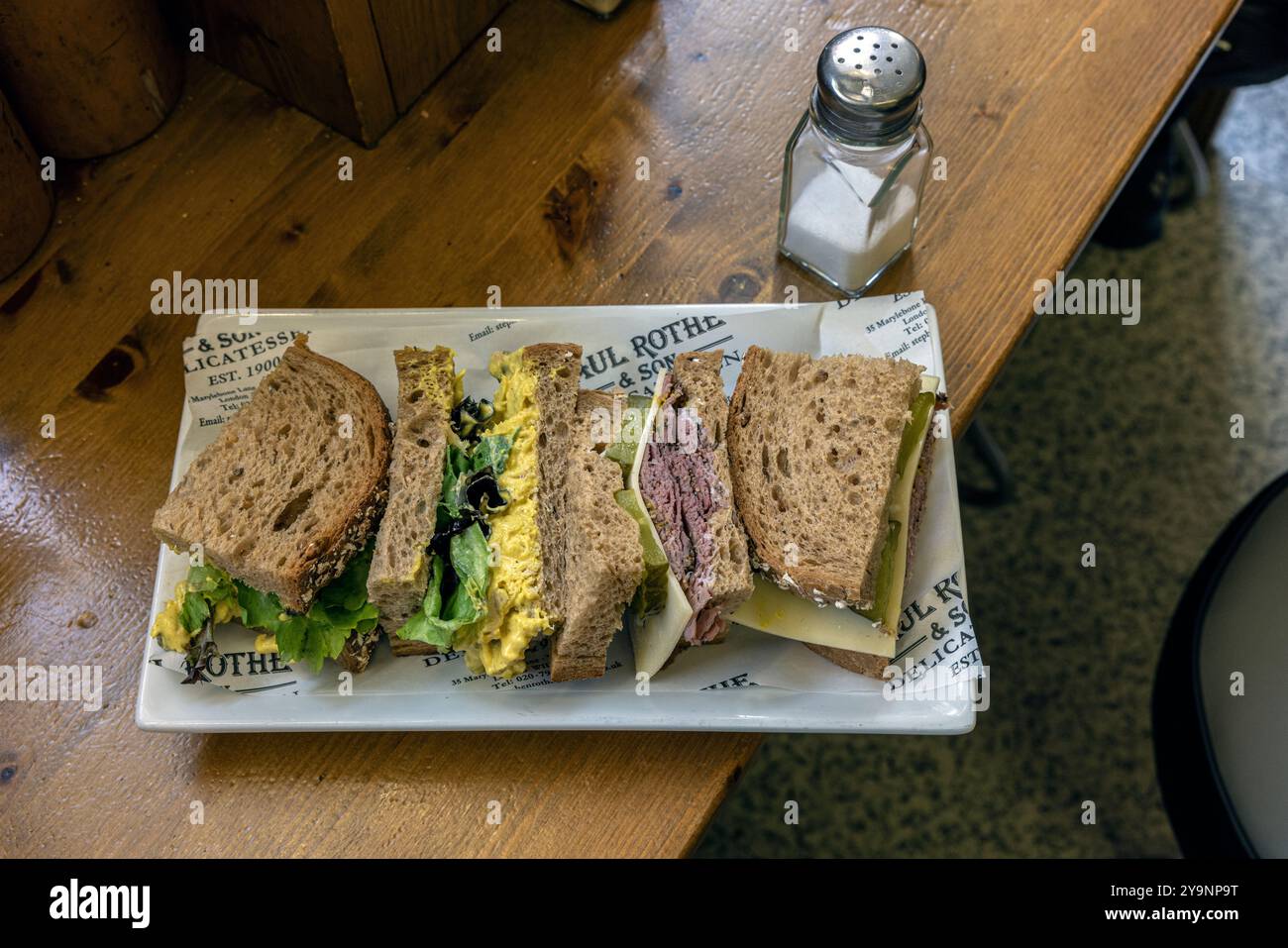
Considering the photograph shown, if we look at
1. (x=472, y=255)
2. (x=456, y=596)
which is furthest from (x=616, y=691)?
(x=472, y=255)

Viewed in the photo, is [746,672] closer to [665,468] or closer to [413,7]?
[665,468]

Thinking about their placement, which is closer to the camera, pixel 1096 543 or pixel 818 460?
pixel 818 460

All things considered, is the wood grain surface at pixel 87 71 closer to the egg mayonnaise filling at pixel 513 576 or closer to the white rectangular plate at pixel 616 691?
the white rectangular plate at pixel 616 691

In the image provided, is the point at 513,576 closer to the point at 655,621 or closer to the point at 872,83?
the point at 655,621

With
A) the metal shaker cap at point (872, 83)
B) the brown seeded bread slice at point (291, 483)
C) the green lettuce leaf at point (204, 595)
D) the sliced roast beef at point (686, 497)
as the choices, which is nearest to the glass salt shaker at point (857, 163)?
the metal shaker cap at point (872, 83)

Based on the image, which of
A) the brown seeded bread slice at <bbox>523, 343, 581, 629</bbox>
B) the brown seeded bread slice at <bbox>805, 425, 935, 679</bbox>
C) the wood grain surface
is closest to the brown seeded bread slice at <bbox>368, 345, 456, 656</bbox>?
the brown seeded bread slice at <bbox>523, 343, 581, 629</bbox>
